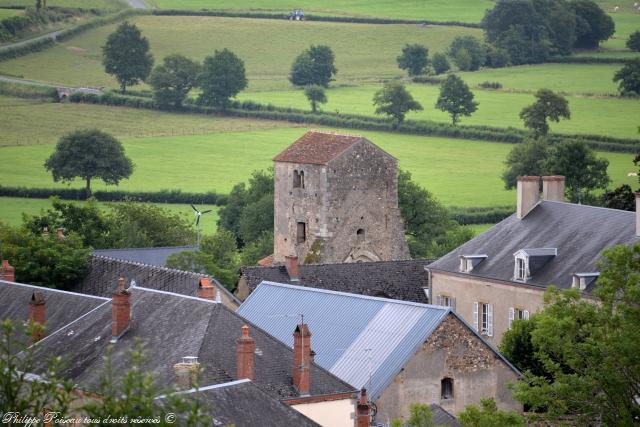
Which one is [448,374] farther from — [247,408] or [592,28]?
[592,28]

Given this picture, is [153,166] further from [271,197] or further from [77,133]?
[271,197]

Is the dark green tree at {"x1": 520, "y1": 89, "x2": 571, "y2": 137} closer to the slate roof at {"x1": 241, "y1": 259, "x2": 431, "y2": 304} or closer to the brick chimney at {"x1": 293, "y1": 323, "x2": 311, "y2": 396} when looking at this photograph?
the slate roof at {"x1": 241, "y1": 259, "x2": 431, "y2": 304}

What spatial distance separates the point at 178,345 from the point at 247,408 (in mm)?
6550

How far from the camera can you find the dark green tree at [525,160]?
112 meters

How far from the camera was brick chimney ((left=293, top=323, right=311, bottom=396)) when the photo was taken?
143 feet

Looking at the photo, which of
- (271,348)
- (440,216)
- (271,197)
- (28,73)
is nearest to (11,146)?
(28,73)

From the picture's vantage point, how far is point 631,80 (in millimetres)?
141875

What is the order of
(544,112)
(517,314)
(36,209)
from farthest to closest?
1. (544,112)
2. (36,209)
3. (517,314)

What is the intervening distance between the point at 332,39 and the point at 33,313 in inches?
4611

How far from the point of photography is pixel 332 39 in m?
167

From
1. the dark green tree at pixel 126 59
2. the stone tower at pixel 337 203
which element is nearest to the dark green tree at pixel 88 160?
the dark green tree at pixel 126 59

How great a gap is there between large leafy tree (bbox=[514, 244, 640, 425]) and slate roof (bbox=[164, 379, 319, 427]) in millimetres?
5801

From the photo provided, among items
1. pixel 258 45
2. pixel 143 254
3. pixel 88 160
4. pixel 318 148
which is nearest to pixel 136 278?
pixel 143 254

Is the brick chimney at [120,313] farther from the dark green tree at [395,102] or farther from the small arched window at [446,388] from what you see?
the dark green tree at [395,102]
